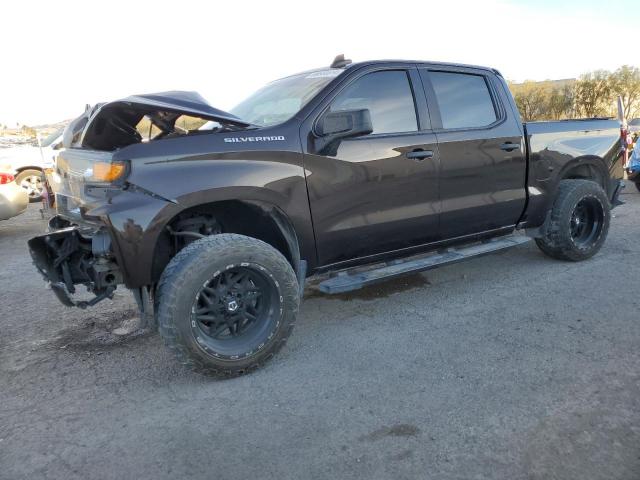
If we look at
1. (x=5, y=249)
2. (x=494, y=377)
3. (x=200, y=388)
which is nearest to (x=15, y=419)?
(x=200, y=388)

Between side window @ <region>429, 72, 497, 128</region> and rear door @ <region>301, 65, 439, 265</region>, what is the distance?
24cm

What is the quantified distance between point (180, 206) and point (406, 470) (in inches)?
72.9

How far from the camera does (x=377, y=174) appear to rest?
3.64 metres

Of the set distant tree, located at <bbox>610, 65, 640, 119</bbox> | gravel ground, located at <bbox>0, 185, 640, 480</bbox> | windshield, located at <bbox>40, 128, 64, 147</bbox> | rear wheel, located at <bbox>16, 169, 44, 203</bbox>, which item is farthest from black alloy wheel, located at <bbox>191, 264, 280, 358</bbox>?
distant tree, located at <bbox>610, 65, 640, 119</bbox>

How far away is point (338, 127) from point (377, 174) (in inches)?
20.1

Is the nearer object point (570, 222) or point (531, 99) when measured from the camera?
point (570, 222)

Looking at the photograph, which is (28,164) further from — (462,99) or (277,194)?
(462,99)

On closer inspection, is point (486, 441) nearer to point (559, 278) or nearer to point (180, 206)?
point (180, 206)

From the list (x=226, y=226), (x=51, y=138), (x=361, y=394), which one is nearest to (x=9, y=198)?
(x=51, y=138)

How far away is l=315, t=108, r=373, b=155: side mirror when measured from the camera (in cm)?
327

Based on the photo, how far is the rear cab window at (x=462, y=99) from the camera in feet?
13.5

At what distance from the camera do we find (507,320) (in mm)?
3809

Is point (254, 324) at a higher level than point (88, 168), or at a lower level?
lower

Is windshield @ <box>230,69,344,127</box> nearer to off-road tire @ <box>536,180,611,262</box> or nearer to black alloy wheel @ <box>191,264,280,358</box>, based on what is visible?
black alloy wheel @ <box>191,264,280,358</box>
